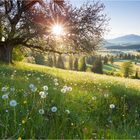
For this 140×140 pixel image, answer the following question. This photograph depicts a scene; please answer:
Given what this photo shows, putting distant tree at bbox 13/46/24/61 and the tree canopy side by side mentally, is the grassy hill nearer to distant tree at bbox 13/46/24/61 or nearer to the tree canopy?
the tree canopy

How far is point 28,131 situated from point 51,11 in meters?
23.6

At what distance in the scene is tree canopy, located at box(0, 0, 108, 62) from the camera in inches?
1092

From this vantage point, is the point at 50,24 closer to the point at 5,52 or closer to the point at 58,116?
the point at 5,52

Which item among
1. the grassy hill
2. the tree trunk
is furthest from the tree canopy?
the grassy hill

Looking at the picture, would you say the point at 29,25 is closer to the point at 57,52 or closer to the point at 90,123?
the point at 57,52

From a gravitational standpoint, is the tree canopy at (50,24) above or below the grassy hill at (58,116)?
Result: above

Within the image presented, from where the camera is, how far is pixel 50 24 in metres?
28.1

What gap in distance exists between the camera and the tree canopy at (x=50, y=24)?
91.0ft

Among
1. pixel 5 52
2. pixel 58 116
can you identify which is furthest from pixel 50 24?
pixel 58 116

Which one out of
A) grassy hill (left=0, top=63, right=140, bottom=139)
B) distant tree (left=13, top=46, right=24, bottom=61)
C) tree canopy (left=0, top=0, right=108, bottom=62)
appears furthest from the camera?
distant tree (left=13, top=46, right=24, bottom=61)

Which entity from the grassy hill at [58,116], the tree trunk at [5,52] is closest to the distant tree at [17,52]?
the tree trunk at [5,52]

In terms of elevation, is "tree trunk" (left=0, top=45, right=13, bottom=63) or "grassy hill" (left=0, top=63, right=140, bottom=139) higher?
"tree trunk" (left=0, top=45, right=13, bottom=63)

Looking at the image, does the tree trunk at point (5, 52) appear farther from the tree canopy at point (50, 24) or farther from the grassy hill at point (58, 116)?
the grassy hill at point (58, 116)

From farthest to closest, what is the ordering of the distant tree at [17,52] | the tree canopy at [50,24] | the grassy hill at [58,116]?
the distant tree at [17,52], the tree canopy at [50,24], the grassy hill at [58,116]
